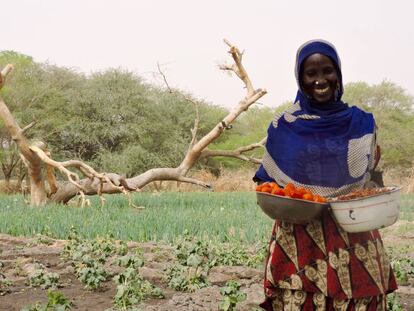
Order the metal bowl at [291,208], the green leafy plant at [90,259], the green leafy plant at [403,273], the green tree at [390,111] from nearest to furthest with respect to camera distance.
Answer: the metal bowl at [291,208]
the green leafy plant at [90,259]
the green leafy plant at [403,273]
the green tree at [390,111]

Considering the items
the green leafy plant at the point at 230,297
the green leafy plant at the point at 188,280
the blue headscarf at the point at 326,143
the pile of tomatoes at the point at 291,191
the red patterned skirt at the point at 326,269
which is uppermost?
the blue headscarf at the point at 326,143

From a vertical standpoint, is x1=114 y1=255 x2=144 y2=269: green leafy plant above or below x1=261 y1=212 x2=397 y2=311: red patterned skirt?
below

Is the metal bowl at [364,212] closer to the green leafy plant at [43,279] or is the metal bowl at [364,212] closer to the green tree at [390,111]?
the green leafy plant at [43,279]

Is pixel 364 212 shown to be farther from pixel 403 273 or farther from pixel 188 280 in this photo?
pixel 403 273

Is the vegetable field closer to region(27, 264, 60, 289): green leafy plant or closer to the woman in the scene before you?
region(27, 264, 60, 289): green leafy plant

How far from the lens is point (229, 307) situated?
3361 millimetres

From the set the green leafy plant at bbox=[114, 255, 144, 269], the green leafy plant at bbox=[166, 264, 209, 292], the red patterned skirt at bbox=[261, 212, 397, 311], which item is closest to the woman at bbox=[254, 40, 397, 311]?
the red patterned skirt at bbox=[261, 212, 397, 311]

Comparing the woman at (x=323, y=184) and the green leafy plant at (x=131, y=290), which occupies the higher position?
the woman at (x=323, y=184)

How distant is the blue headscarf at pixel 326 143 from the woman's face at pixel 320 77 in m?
0.02

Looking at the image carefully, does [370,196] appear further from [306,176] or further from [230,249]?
[230,249]

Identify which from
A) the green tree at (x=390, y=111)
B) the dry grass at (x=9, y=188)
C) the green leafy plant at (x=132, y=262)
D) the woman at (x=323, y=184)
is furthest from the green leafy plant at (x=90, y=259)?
the green tree at (x=390, y=111)

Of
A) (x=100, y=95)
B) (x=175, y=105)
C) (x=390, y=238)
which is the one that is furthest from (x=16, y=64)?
(x=390, y=238)

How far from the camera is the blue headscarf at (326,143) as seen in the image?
102 inches

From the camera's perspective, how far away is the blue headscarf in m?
2.59
